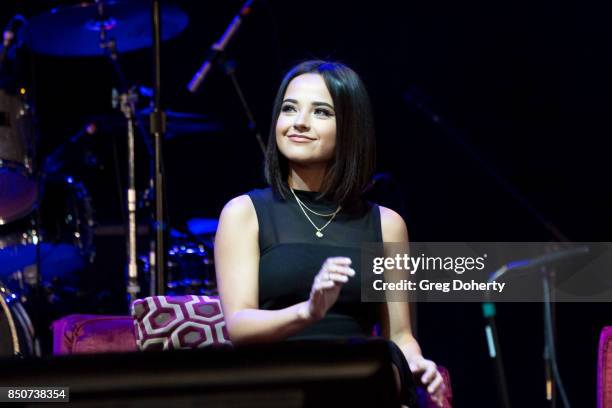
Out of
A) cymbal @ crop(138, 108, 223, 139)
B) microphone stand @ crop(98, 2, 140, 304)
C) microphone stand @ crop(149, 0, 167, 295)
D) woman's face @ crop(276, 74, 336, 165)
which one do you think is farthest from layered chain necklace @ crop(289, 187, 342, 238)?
cymbal @ crop(138, 108, 223, 139)

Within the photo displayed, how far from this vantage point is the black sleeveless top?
7.60ft

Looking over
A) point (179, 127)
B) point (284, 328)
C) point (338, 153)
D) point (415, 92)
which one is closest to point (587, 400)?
point (415, 92)

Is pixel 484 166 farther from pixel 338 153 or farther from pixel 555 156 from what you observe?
pixel 338 153

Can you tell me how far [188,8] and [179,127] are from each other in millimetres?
1265

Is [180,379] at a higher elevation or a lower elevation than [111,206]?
lower

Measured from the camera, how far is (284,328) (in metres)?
1.97

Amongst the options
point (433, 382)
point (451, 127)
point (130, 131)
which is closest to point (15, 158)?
point (130, 131)

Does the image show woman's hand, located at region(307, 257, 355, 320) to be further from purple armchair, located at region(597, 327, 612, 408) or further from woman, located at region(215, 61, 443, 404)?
purple armchair, located at region(597, 327, 612, 408)

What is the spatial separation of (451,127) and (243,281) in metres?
2.92

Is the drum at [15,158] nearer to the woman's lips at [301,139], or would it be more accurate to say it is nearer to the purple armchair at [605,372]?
the woman's lips at [301,139]

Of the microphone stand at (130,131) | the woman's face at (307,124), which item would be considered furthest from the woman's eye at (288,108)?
the microphone stand at (130,131)

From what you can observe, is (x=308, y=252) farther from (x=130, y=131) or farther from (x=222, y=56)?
(x=130, y=131)

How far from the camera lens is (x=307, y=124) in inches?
95.6

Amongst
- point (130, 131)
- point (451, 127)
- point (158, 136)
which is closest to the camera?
point (158, 136)
